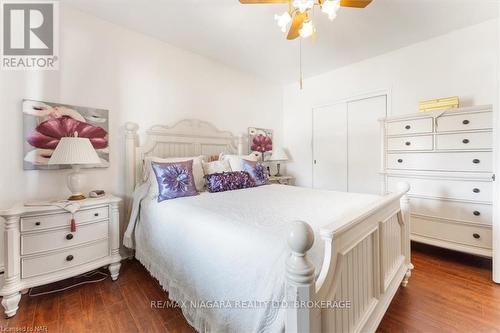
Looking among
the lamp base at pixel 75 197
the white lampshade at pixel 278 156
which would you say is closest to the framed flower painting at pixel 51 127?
the lamp base at pixel 75 197

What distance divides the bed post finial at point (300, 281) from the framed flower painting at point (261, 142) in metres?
3.01

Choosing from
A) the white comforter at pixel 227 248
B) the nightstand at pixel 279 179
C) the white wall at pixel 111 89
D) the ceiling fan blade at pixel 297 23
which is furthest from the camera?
the nightstand at pixel 279 179

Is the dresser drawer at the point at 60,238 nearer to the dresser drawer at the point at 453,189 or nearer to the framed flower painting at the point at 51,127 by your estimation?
the framed flower painting at the point at 51,127

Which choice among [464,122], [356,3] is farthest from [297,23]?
[464,122]

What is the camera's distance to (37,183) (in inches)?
74.0

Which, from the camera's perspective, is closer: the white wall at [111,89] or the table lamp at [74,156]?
the table lamp at [74,156]

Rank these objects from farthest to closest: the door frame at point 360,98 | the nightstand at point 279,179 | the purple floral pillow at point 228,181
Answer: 1. the nightstand at point 279,179
2. the door frame at point 360,98
3. the purple floral pillow at point 228,181

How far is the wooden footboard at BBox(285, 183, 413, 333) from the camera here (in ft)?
2.32

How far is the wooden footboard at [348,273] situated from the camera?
708mm

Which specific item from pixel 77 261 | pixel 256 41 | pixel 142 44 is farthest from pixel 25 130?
pixel 256 41

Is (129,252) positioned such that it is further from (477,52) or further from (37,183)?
(477,52)

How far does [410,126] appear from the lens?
241 cm

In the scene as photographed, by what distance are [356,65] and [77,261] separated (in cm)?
403

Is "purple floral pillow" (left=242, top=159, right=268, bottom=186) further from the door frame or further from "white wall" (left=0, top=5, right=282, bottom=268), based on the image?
the door frame
